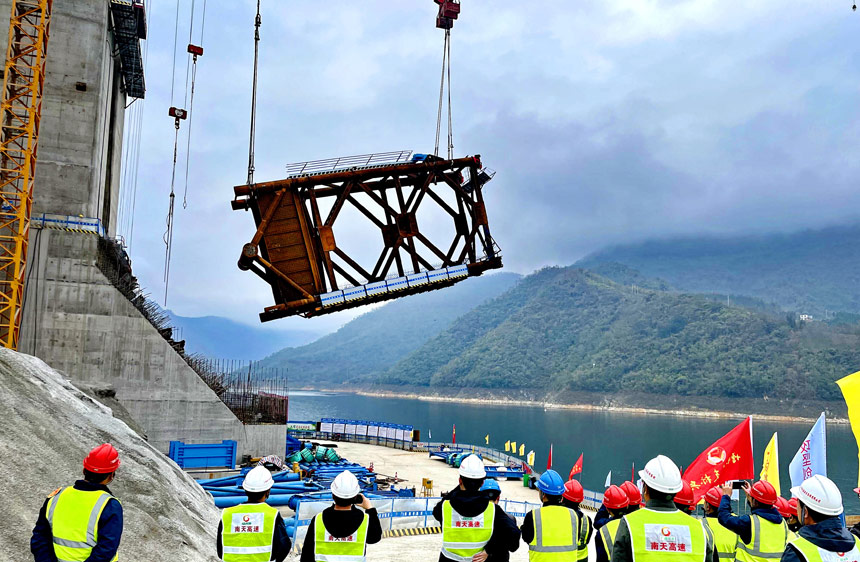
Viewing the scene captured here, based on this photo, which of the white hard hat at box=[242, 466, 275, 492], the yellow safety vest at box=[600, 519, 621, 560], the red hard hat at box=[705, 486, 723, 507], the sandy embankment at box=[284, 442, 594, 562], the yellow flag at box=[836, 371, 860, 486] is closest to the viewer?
the yellow safety vest at box=[600, 519, 621, 560]

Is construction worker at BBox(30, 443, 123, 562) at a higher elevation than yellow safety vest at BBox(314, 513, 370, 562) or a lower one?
higher

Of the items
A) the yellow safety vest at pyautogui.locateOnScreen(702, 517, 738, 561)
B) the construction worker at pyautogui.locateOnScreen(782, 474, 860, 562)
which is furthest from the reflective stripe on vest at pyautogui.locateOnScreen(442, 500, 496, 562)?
the yellow safety vest at pyautogui.locateOnScreen(702, 517, 738, 561)

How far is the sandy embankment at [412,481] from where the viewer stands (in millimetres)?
14759

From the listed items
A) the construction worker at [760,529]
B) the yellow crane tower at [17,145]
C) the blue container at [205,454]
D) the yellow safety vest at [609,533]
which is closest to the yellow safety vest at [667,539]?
the yellow safety vest at [609,533]

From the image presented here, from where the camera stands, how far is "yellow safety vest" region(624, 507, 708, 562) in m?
4.24

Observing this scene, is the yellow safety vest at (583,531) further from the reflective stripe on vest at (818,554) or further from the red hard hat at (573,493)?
the reflective stripe on vest at (818,554)

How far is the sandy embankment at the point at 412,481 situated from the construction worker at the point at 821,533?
1109cm

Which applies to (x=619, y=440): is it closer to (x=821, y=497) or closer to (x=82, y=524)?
(x=821, y=497)

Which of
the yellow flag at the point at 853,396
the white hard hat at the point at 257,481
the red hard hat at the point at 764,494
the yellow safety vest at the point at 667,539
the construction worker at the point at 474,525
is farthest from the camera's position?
the yellow flag at the point at 853,396

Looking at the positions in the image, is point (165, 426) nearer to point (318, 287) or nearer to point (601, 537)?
point (318, 287)

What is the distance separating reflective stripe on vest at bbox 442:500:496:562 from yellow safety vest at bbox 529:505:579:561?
1.38 feet

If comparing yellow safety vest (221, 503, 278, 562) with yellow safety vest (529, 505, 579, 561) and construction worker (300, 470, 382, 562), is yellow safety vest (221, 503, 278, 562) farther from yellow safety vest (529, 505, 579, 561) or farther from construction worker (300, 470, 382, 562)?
yellow safety vest (529, 505, 579, 561)

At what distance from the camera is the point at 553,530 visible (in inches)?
213

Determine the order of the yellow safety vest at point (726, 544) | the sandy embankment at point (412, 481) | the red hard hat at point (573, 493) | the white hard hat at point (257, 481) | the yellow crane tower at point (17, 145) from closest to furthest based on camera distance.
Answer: the white hard hat at point (257, 481)
the red hard hat at point (573, 493)
the yellow safety vest at point (726, 544)
the sandy embankment at point (412, 481)
the yellow crane tower at point (17, 145)
